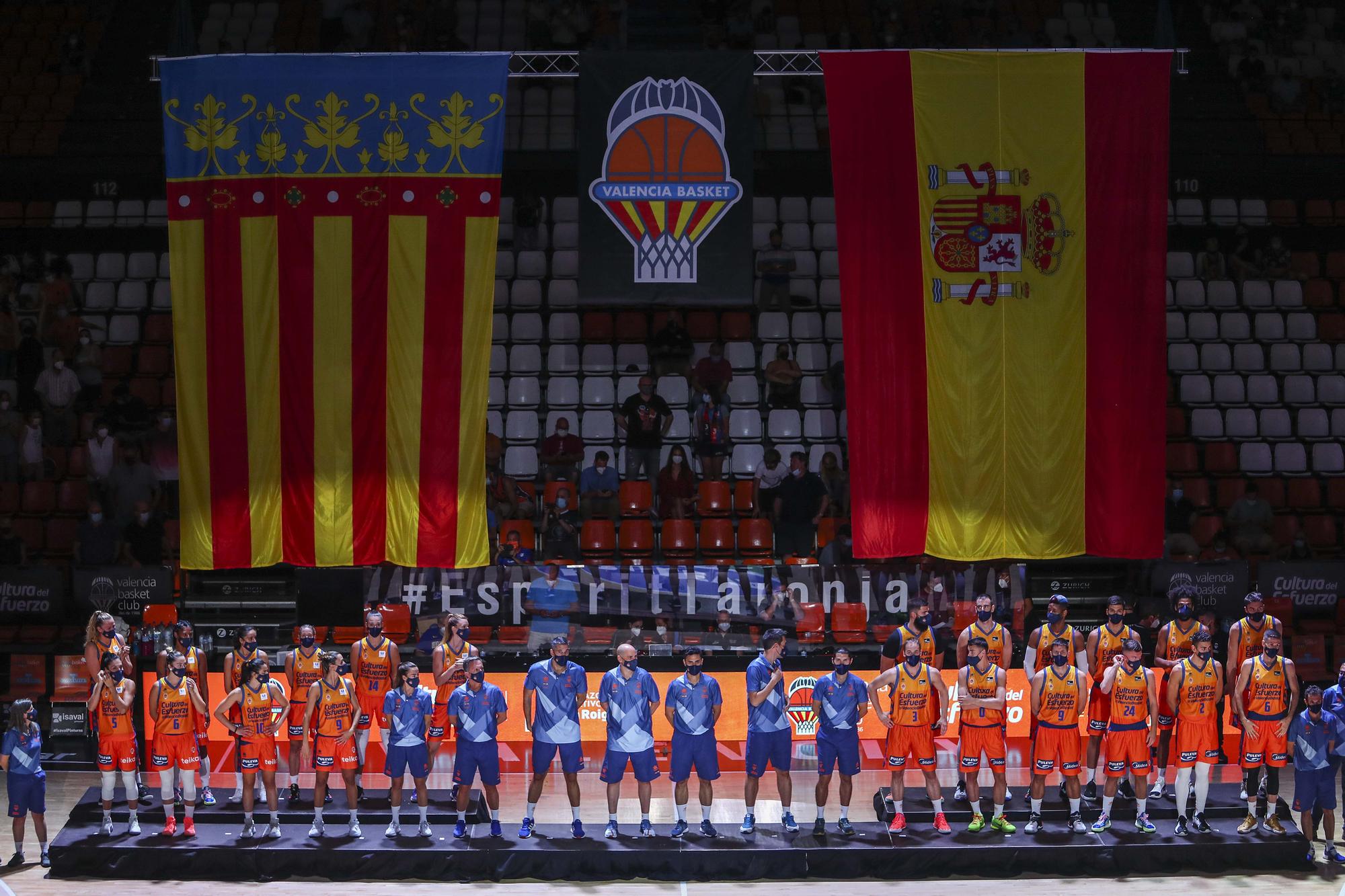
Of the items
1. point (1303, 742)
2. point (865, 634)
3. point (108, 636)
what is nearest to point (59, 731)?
point (108, 636)

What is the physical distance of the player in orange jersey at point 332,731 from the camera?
1354 cm

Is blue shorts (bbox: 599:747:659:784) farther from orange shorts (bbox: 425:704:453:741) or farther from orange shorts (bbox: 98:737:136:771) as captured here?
orange shorts (bbox: 98:737:136:771)

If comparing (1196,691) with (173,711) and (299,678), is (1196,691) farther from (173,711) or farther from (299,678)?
(173,711)

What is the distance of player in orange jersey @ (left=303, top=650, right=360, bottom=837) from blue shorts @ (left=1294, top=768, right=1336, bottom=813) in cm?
876

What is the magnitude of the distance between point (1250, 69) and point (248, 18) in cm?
1657

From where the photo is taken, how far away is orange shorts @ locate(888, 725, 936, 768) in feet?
45.2

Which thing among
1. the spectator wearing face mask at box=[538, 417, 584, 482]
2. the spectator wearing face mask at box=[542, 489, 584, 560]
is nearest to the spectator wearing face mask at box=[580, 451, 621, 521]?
the spectator wearing face mask at box=[542, 489, 584, 560]

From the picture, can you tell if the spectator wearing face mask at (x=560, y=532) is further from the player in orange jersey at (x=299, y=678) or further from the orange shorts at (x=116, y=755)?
the orange shorts at (x=116, y=755)

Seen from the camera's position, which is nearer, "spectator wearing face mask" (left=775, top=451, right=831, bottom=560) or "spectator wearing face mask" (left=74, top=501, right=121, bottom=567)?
"spectator wearing face mask" (left=74, top=501, right=121, bottom=567)

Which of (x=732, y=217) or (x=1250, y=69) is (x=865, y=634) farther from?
(x=1250, y=69)

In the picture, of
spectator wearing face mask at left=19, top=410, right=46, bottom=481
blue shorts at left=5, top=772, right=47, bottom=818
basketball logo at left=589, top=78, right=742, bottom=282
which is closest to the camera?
blue shorts at left=5, top=772, right=47, bottom=818

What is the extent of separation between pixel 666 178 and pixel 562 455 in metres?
4.97

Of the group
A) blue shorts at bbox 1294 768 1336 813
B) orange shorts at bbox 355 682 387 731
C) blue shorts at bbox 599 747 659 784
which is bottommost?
blue shorts at bbox 1294 768 1336 813

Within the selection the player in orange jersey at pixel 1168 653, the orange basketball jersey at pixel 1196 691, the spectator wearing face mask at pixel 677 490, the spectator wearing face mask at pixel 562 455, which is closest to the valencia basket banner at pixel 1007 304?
the player in orange jersey at pixel 1168 653
